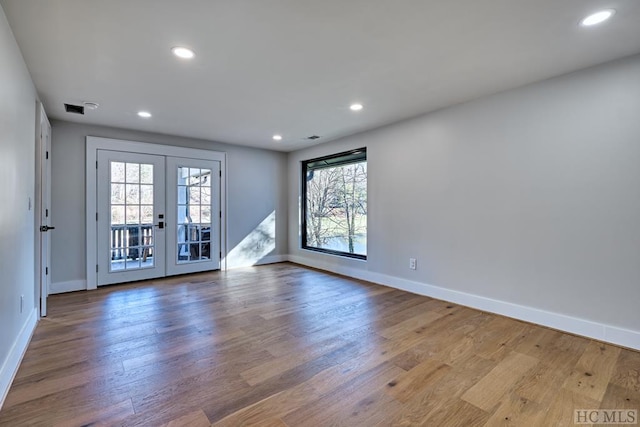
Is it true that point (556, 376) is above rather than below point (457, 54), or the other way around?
below

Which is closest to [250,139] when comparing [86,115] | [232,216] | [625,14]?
[232,216]

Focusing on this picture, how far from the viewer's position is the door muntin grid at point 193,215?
509 cm

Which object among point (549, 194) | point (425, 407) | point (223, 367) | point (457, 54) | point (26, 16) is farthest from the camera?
point (549, 194)

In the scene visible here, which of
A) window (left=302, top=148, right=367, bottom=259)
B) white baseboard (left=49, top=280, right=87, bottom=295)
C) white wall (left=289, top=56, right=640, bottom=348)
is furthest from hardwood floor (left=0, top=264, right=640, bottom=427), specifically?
window (left=302, top=148, right=367, bottom=259)

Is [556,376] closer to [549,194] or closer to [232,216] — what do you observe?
[549,194]

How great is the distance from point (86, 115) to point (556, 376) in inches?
214

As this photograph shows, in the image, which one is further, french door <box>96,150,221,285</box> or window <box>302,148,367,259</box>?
window <box>302,148,367,259</box>

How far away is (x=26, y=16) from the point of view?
1.95 metres

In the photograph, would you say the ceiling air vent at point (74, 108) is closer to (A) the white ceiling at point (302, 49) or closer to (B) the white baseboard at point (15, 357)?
(A) the white ceiling at point (302, 49)

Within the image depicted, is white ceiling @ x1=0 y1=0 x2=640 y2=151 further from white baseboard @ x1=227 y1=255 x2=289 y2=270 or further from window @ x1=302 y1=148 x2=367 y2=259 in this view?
white baseboard @ x1=227 y1=255 x2=289 y2=270

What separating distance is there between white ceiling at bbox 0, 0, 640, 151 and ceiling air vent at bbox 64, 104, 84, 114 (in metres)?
0.10

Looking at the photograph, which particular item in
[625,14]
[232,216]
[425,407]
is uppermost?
[625,14]

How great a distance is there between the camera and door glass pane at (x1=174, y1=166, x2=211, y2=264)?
16.7 ft

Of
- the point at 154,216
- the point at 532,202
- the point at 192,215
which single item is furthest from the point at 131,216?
the point at 532,202
